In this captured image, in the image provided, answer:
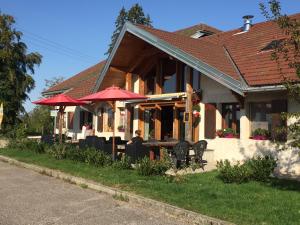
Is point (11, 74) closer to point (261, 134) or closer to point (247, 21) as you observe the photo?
point (247, 21)

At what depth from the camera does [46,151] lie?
1762 centimetres

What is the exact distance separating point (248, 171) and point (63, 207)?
4681mm

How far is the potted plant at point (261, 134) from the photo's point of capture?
13930 mm

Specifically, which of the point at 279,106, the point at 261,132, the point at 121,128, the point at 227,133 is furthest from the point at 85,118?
the point at 279,106

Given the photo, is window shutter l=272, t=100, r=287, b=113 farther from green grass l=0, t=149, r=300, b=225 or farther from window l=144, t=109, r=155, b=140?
window l=144, t=109, r=155, b=140

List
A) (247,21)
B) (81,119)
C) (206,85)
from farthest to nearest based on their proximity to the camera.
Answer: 1. (81,119)
2. (247,21)
3. (206,85)

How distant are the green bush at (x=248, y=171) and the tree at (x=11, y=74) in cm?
2550

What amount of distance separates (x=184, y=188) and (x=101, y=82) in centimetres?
1126

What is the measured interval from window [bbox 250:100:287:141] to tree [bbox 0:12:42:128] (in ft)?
76.0

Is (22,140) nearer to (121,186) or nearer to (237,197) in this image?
(121,186)

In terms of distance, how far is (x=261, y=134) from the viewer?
1404 cm

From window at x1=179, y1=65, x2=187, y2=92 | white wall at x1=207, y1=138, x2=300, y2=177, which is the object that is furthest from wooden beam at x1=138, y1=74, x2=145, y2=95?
white wall at x1=207, y1=138, x2=300, y2=177

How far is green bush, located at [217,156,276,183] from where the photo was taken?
1046cm

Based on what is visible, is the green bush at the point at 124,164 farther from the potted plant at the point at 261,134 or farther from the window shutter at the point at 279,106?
the window shutter at the point at 279,106
